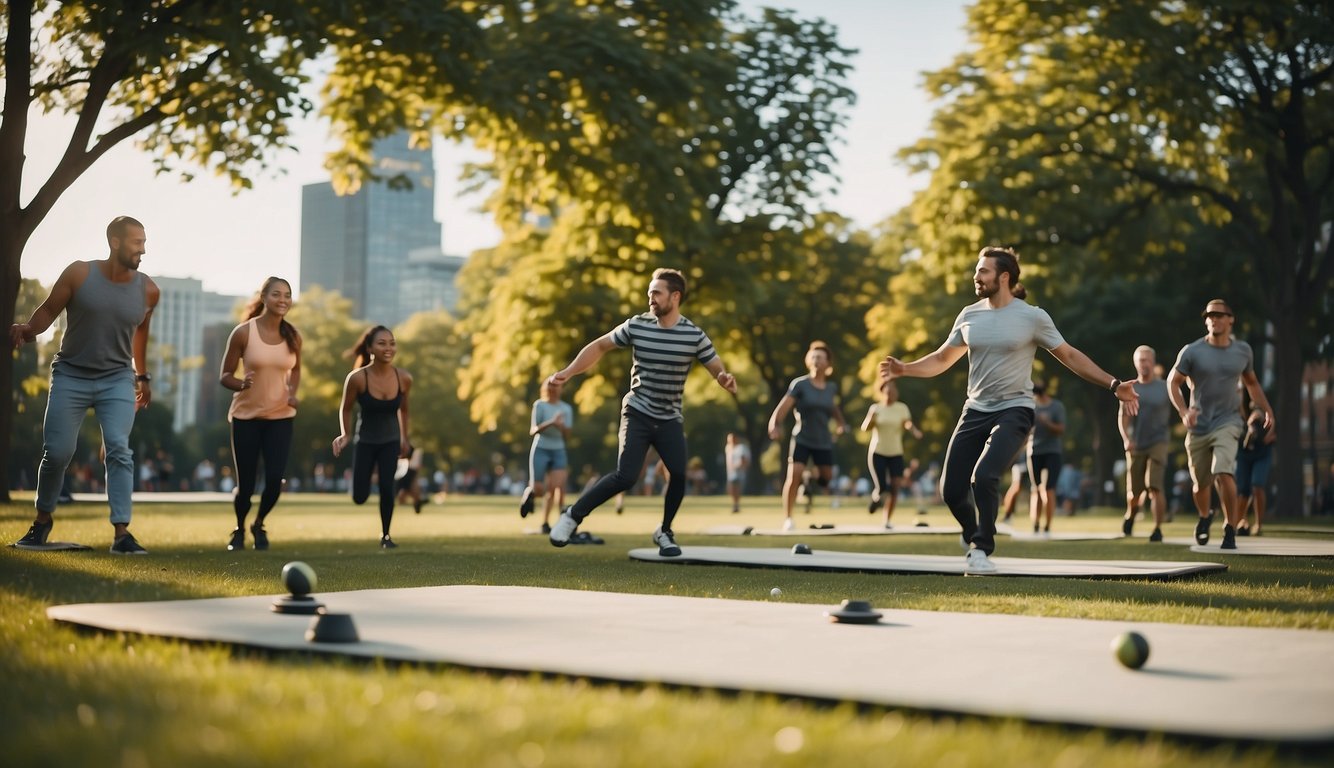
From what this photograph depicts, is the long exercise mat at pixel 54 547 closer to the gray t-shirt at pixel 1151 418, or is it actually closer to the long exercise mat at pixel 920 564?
the long exercise mat at pixel 920 564

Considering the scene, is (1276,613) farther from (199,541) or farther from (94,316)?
(199,541)

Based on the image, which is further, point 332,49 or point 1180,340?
point 1180,340

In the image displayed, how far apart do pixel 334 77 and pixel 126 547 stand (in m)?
11.5

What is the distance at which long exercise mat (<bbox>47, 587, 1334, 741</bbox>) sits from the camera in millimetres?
4246

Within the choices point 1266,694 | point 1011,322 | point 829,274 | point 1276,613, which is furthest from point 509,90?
point 829,274

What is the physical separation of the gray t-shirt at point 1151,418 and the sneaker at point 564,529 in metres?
8.26

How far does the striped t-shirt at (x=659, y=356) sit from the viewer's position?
11227 mm

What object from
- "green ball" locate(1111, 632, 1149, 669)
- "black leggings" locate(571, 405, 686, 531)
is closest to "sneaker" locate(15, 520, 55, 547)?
"black leggings" locate(571, 405, 686, 531)

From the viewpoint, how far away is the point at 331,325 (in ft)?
290

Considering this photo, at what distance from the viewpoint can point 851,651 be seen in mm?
5402

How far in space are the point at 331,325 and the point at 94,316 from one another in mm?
79103

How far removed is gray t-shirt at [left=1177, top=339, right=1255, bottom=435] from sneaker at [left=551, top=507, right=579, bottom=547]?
6077 mm

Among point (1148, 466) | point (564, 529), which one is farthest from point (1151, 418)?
point (564, 529)

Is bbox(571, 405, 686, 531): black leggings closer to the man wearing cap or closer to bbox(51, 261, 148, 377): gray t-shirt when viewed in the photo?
bbox(51, 261, 148, 377): gray t-shirt
